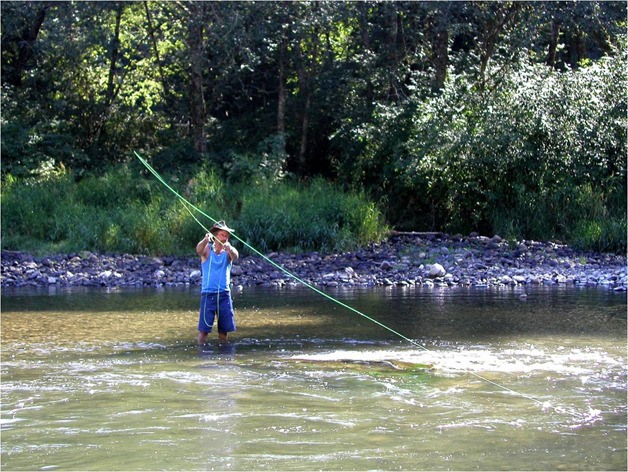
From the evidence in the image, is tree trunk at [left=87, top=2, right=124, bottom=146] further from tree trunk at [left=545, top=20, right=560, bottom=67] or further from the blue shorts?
the blue shorts

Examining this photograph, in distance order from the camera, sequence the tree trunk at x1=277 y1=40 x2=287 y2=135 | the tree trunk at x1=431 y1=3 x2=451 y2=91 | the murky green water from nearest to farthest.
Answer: the murky green water < the tree trunk at x1=431 y1=3 x2=451 y2=91 < the tree trunk at x1=277 y1=40 x2=287 y2=135

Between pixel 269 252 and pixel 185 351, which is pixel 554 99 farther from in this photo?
pixel 185 351

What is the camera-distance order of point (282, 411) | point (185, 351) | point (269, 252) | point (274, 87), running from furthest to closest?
point (274, 87) < point (269, 252) < point (185, 351) < point (282, 411)

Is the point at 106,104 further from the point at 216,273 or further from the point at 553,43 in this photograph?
the point at 216,273

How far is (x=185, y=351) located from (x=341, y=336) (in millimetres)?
2131

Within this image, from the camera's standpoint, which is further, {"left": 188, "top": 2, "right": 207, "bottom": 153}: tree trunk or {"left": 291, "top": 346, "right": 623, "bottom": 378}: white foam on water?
{"left": 188, "top": 2, "right": 207, "bottom": 153}: tree trunk

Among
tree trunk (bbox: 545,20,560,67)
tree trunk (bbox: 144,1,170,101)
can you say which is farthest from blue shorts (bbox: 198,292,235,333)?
tree trunk (bbox: 545,20,560,67)

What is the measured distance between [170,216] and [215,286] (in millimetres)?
11810

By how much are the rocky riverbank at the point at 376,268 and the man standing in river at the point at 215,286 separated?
6.38 m

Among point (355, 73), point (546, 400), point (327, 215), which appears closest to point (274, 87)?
point (355, 73)

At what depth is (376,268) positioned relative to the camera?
65.9ft

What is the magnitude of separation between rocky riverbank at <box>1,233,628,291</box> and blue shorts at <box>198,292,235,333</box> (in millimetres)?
6391

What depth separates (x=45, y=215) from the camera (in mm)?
23969

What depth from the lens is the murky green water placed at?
21.7 ft
